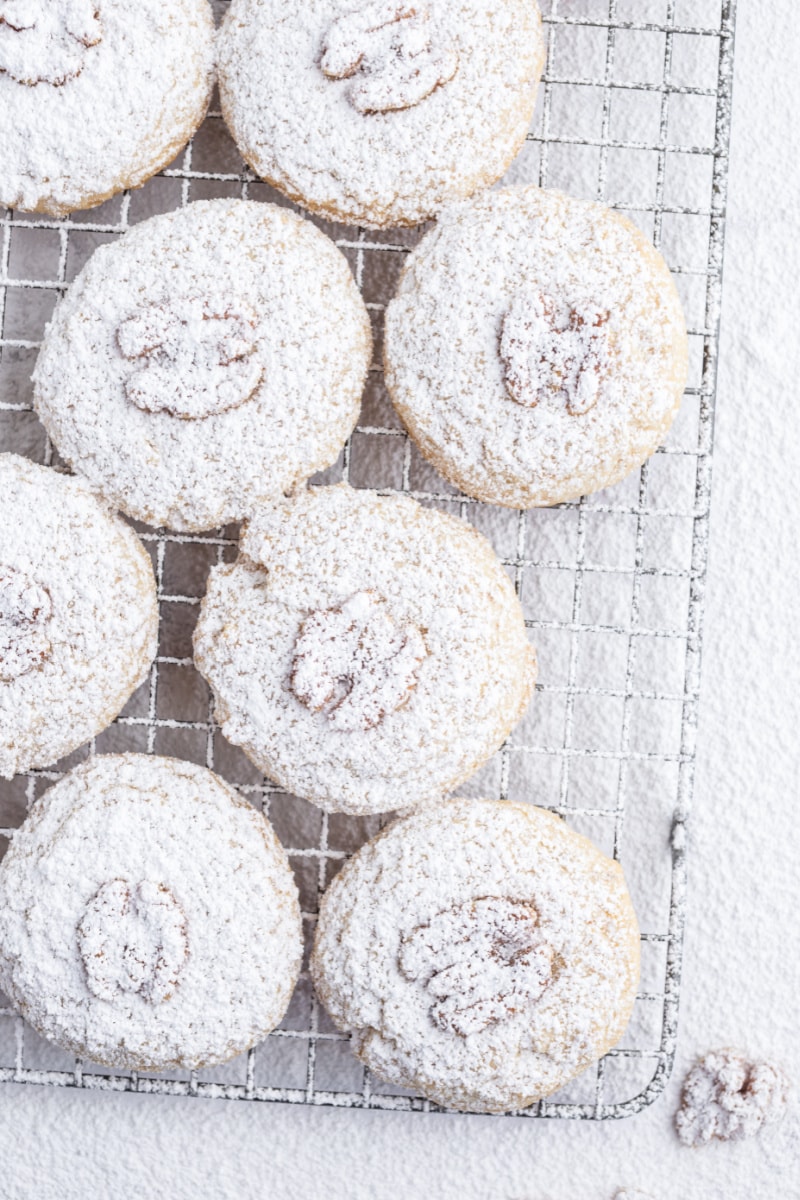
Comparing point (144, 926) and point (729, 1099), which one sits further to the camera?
point (729, 1099)

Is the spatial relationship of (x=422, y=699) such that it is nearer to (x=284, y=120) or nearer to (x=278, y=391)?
(x=278, y=391)

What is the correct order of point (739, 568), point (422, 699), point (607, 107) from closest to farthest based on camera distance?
point (422, 699) < point (607, 107) < point (739, 568)

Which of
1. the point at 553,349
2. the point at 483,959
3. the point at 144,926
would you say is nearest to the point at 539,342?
the point at 553,349

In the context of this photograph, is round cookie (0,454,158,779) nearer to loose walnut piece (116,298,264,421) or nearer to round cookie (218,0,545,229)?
loose walnut piece (116,298,264,421)

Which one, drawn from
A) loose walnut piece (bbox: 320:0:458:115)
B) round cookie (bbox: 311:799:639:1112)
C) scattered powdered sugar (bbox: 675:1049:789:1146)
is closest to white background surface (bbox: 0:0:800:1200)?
scattered powdered sugar (bbox: 675:1049:789:1146)

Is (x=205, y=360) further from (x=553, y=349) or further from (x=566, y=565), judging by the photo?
(x=566, y=565)

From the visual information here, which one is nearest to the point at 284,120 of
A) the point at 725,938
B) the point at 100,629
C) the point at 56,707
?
the point at 100,629
